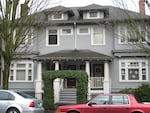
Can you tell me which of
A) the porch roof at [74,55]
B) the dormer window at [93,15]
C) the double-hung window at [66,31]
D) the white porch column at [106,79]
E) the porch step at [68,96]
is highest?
the dormer window at [93,15]

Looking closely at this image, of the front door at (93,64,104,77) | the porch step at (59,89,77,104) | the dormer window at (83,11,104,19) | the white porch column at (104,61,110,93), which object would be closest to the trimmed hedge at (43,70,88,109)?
the porch step at (59,89,77,104)

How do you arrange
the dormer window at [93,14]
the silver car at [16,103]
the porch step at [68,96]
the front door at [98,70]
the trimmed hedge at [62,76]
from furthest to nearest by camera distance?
the dormer window at [93,14] < the front door at [98,70] < the porch step at [68,96] < the trimmed hedge at [62,76] < the silver car at [16,103]

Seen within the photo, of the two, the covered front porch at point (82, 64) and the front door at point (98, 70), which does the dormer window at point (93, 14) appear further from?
the front door at point (98, 70)

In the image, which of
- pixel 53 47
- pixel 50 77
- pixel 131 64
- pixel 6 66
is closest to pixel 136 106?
pixel 6 66

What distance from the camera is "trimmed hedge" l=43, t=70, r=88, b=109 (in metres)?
23.1

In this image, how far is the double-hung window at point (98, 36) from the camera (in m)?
29.2

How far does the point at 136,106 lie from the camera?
1484 cm

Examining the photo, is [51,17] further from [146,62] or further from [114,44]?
[146,62]

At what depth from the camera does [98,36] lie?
29266mm

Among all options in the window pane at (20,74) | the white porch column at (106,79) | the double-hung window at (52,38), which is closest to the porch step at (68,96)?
the white porch column at (106,79)

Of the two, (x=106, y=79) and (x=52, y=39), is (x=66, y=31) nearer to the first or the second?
(x=52, y=39)

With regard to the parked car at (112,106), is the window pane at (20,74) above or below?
above

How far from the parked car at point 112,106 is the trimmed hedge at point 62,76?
25.1 ft

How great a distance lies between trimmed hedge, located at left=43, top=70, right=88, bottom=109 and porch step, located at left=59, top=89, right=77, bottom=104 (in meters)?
3.16
